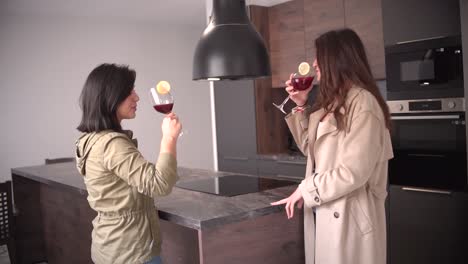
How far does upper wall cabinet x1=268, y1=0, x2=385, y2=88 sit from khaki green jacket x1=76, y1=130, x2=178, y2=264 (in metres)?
2.42

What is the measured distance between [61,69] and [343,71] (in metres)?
4.02

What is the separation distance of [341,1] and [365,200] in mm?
2464

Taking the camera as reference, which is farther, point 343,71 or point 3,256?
point 3,256

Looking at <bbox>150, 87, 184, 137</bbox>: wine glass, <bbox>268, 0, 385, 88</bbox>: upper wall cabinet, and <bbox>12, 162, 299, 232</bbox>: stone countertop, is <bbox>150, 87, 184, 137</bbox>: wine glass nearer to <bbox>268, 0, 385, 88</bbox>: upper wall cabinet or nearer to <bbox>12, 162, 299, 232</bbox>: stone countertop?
<bbox>12, 162, 299, 232</bbox>: stone countertop

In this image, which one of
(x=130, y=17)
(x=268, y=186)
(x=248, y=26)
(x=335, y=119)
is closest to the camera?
(x=335, y=119)

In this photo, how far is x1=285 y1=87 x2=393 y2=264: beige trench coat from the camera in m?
1.57

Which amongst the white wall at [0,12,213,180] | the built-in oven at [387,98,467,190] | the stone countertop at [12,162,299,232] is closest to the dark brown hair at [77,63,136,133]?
the stone countertop at [12,162,299,232]

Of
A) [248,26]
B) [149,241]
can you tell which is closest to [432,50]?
[248,26]

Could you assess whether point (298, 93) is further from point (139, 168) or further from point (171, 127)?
point (139, 168)

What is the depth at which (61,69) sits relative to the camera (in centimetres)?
495

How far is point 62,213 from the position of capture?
3037 millimetres

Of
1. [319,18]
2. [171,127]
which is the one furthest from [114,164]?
[319,18]

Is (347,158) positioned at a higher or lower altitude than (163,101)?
lower

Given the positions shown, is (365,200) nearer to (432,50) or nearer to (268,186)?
(268,186)
